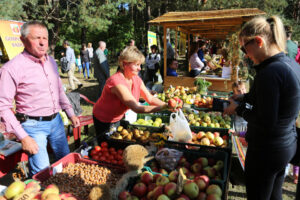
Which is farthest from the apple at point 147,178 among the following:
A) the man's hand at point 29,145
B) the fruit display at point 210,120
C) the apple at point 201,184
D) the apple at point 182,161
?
the fruit display at point 210,120

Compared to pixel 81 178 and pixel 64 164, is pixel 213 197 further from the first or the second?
pixel 64 164

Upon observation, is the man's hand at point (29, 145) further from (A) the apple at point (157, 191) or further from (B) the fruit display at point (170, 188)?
(A) the apple at point (157, 191)

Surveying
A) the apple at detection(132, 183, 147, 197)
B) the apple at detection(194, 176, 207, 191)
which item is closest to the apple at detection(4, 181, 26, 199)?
the apple at detection(132, 183, 147, 197)

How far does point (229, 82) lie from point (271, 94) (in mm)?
4840

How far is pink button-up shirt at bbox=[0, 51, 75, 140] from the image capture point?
1820mm

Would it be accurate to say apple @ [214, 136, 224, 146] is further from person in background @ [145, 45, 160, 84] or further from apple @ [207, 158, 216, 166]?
person in background @ [145, 45, 160, 84]

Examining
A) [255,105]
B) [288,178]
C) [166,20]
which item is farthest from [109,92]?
[166,20]

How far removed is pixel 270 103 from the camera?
1407 mm

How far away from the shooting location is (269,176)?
5.20 ft

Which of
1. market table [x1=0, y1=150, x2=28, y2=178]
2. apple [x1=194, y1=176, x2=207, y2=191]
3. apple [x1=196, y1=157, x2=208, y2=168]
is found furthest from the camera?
market table [x1=0, y1=150, x2=28, y2=178]

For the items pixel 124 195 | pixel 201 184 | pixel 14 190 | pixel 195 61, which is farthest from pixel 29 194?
pixel 195 61

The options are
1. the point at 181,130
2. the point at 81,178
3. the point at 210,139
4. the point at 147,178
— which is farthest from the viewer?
the point at 210,139

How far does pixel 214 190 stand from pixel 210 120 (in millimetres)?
2096

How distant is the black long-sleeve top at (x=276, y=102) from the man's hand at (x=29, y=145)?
2.02m
